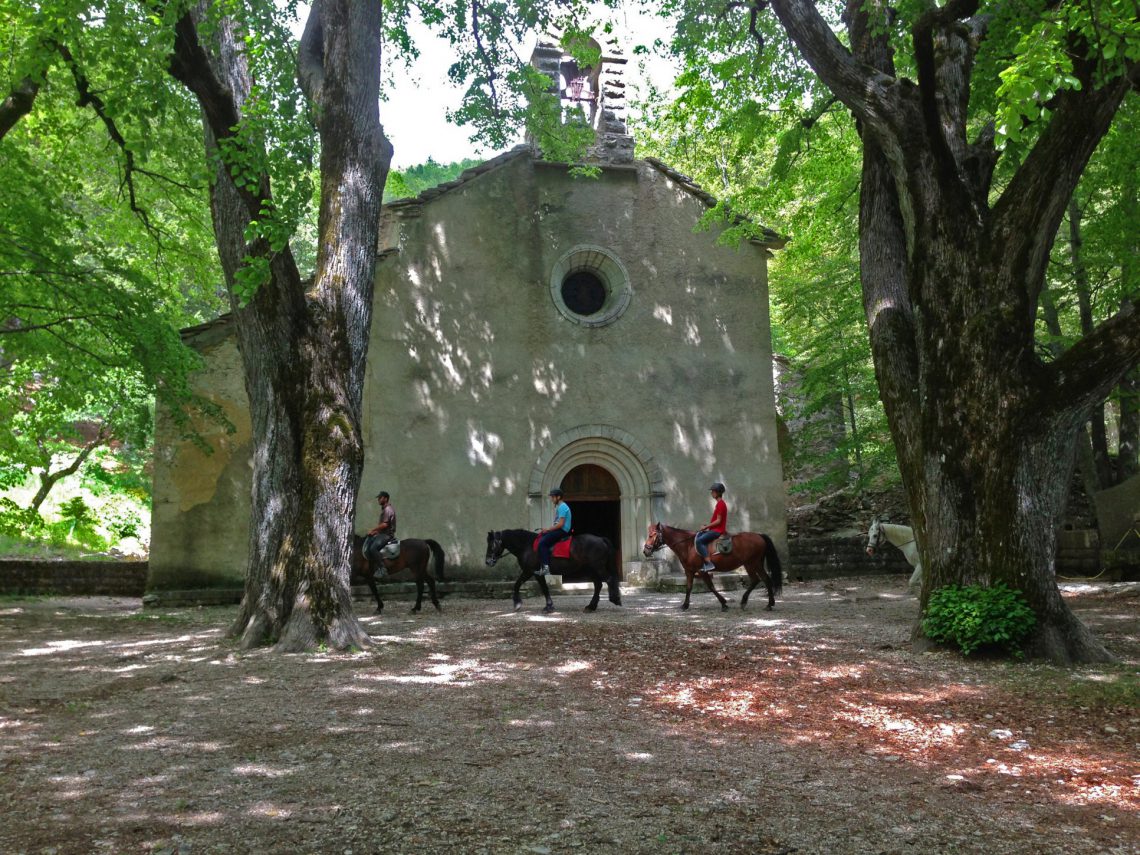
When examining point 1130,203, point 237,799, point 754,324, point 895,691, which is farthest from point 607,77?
point 237,799

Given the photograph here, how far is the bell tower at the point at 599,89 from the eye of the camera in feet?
58.1

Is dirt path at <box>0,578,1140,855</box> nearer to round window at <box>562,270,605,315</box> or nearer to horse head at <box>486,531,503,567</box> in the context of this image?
horse head at <box>486,531,503,567</box>

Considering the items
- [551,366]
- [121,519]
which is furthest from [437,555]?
[121,519]

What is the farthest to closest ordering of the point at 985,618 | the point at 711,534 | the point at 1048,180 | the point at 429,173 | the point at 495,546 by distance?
the point at 429,173 < the point at 711,534 < the point at 495,546 < the point at 1048,180 < the point at 985,618

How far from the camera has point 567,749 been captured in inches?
214

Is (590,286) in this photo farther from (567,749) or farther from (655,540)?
(567,749)

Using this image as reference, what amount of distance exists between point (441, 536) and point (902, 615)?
7889mm

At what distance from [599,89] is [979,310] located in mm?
12234

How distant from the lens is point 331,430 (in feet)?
30.3

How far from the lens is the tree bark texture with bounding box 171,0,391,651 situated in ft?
29.6

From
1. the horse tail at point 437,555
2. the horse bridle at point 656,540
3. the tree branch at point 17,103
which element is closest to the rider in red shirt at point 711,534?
the horse bridle at point 656,540

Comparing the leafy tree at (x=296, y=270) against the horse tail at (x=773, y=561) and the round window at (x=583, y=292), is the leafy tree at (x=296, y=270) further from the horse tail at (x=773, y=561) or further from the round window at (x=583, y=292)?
the round window at (x=583, y=292)

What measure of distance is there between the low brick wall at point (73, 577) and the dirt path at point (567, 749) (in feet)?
28.6

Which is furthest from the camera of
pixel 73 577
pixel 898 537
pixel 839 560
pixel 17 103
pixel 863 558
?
pixel 863 558
